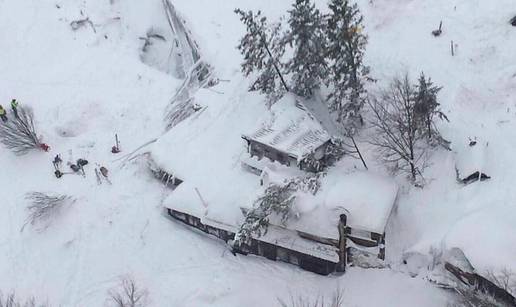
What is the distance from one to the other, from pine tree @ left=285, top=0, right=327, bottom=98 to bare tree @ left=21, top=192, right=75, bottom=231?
51.4ft

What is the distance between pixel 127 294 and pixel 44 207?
8.50 metres

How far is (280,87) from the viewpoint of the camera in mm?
37125

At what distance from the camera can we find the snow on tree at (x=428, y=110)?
31.7 meters

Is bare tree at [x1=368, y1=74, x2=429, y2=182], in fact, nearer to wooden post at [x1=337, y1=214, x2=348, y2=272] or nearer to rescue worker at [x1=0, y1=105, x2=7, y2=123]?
wooden post at [x1=337, y1=214, x2=348, y2=272]

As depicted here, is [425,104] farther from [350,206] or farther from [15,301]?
[15,301]

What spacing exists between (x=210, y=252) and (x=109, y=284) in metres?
5.75

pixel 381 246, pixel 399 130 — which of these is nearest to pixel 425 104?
pixel 399 130

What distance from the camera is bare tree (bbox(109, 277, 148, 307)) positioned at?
1261 inches

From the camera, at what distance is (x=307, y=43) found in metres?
33.5

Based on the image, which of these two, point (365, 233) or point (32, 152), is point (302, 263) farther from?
point (32, 152)

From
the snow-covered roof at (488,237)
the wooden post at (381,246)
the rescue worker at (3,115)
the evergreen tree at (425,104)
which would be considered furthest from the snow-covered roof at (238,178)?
the rescue worker at (3,115)

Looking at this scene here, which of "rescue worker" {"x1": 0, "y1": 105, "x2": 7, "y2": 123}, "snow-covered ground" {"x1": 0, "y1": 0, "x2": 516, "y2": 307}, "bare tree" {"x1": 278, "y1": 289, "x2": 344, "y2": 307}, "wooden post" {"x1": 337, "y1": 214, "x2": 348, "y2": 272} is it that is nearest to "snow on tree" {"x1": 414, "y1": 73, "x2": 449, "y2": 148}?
"snow-covered ground" {"x1": 0, "y1": 0, "x2": 516, "y2": 307}

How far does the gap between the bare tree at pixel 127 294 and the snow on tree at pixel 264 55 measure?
515 inches

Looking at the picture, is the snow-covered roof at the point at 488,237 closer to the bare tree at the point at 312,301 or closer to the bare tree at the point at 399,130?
the bare tree at the point at 399,130
